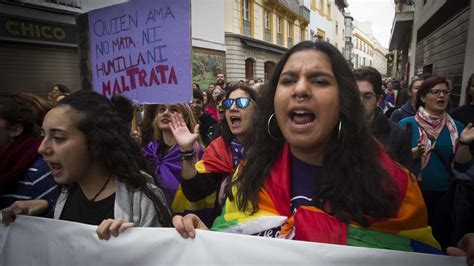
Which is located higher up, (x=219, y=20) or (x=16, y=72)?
(x=219, y=20)

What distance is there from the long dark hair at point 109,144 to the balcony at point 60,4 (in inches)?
360

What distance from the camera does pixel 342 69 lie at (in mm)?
1413

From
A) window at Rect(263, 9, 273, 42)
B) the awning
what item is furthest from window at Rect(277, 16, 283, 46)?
the awning

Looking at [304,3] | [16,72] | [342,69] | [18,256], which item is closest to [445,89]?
[342,69]

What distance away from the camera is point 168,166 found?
2.64 metres

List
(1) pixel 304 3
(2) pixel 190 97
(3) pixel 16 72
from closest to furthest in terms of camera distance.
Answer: (2) pixel 190 97 < (3) pixel 16 72 < (1) pixel 304 3

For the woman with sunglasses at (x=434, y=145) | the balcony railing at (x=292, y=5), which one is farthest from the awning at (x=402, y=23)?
the woman with sunglasses at (x=434, y=145)

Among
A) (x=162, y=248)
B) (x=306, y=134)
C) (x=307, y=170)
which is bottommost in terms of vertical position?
(x=162, y=248)

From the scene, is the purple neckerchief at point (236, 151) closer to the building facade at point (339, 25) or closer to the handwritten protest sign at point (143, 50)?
the handwritten protest sign at point (143, 50)

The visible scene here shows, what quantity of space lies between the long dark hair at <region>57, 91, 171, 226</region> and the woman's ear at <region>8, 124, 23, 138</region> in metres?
0.55

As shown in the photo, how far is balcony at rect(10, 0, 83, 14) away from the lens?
30.1 ft

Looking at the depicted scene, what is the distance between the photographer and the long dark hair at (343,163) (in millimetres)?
1237

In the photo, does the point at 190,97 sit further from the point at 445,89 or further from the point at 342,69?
the point at 445,89

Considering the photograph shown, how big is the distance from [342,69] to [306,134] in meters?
0.32
